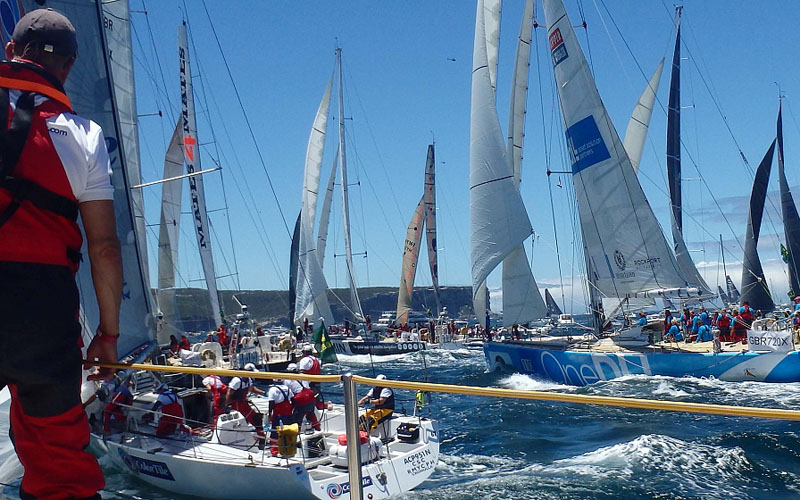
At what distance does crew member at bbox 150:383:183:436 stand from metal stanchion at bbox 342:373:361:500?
21.7 ft

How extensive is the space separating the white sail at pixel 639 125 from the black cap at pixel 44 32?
27.3 metres

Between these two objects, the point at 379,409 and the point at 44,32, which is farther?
the point at 379,409

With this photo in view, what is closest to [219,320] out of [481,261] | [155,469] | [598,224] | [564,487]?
[481,261]

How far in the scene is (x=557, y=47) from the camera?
20.7 m

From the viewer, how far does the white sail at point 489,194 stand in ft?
65.4

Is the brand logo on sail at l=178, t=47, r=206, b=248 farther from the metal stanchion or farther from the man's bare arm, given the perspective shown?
the man's bare arm

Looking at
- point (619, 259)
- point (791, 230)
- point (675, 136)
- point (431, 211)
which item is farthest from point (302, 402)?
point (431, 211)

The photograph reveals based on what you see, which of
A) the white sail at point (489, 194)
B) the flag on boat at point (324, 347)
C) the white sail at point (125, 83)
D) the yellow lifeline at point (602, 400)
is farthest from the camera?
the white sail at point (489, 194)

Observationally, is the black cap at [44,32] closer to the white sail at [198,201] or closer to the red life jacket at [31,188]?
the red life jacket at [31,188]

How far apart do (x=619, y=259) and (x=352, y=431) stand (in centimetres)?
1803

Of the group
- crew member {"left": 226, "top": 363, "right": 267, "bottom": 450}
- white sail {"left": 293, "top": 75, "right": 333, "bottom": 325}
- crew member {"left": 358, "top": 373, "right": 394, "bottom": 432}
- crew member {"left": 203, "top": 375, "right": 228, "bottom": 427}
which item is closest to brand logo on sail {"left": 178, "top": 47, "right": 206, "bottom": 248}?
white sail {"left": 293, "top": 75, "right": 333, "bottom": 325}

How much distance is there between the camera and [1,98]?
210cm

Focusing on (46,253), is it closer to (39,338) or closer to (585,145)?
(39,338)

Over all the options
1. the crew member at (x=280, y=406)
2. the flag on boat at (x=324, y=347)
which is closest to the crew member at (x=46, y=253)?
the crew member at (x=280, y=406)
